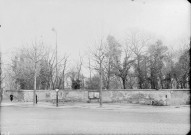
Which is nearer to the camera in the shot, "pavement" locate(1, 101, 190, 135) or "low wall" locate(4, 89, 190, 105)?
"pavement" locate(1, 101, 190, 135)

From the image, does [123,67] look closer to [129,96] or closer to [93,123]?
[129,96]

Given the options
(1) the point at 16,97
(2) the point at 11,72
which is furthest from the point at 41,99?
(2) the point at 11,72

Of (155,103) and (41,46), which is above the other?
(41,46)

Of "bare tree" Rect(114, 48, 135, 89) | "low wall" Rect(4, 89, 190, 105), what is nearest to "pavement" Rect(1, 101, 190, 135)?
"low wall" Rect(4, 89, 190, 105)

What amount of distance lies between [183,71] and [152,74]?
5.02 metres

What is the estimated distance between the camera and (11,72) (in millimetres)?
70188

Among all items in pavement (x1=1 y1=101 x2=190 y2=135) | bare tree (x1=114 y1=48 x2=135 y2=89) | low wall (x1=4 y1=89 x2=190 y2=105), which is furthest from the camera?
bare tree (x1=114 y1=48 x2=135 y2=89)

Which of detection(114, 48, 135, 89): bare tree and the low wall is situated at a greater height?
detection(114, 48, 135, 89): bare tree

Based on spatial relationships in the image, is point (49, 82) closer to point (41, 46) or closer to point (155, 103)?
point (41, 46)

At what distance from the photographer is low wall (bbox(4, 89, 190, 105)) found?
34.4m

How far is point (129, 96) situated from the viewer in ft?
121

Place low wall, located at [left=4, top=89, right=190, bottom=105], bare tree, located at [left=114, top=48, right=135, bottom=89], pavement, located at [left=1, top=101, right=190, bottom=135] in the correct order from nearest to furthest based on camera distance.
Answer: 1. pavement, located at [left=1, top=101, right=190, bottom=135]
2. low wall, located at [left=4, top=89, right=190, bottom=105]
3. bare tree, located at [left=114, top=48, right=135, bottom=89]

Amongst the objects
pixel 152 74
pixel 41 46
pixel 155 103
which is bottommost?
pixel 155 103

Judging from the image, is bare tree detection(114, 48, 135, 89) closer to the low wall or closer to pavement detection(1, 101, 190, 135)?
the low wall
